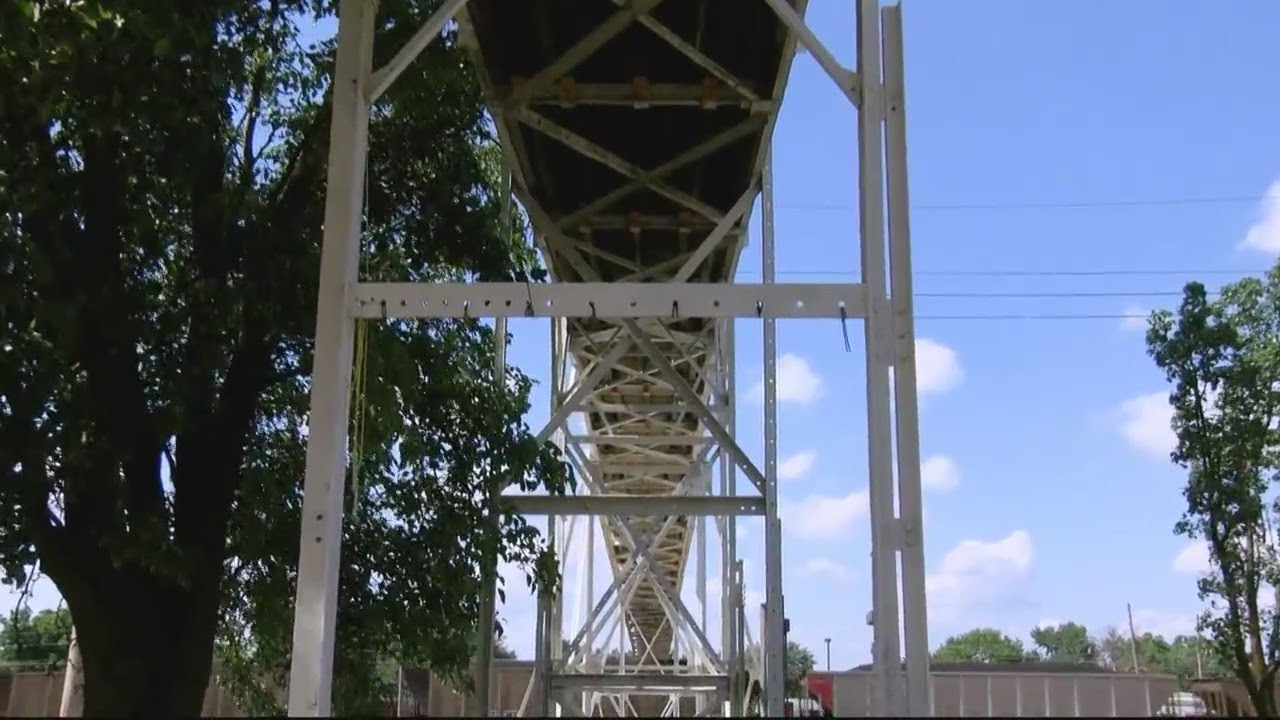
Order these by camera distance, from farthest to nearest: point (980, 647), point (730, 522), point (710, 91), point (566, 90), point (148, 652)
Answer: point (980, 647), point (730, 522), point (710, 91), point (566, 90), point (148, 652)

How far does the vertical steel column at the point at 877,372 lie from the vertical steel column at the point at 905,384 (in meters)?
0.04

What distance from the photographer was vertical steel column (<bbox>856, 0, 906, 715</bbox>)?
5.26 meters

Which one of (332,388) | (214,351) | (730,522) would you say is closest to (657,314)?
(332,388)

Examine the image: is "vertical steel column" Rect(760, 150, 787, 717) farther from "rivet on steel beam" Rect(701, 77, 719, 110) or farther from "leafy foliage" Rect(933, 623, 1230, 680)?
"leafy foliage" Rect(933, 623, 1230, 680)

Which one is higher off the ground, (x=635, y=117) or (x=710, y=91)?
(x=635, y=117)

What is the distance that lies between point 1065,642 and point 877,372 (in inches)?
4997

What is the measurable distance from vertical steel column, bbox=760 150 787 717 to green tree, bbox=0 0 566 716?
195 cm

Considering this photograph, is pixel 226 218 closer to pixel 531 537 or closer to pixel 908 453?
pixel 531 537

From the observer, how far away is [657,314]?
5.66 metres

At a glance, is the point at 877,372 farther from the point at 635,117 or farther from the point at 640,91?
the point at 635,117

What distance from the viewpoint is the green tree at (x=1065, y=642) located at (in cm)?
10988

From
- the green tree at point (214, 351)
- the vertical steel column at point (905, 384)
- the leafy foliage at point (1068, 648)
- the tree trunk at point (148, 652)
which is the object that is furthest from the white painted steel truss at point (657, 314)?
the leafy foliage at point (1068, 648)

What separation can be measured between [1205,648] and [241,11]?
19.4 metres

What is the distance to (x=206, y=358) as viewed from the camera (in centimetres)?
801
